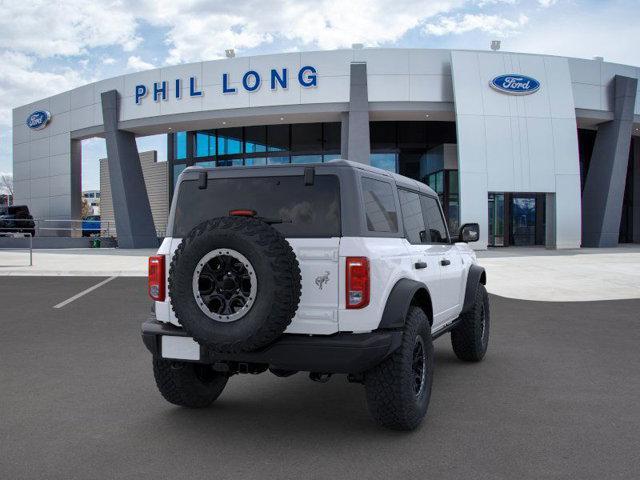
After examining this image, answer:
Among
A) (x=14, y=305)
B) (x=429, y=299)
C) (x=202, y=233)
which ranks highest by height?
(x=202, y=233)

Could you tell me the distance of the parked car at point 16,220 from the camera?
3347 cm

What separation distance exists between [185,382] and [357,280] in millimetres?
1689

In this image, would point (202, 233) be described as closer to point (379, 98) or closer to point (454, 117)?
point (379, 98)

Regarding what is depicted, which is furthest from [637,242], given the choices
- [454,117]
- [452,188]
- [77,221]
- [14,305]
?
[14,305]

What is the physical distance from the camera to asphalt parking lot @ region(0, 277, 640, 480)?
11.7 ft

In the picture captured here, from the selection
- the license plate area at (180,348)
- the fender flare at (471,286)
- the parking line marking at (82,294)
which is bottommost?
the parking line marking at (82,294)

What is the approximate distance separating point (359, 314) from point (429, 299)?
3.64 feet

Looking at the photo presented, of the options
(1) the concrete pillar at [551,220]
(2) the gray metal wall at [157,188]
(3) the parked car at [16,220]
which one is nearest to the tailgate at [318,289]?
(1) the concrete pillar at [551,220]

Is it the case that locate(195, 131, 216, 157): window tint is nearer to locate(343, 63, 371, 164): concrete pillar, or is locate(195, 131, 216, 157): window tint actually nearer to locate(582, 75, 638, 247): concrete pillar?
locate(343, 63, 371, 164): concrete pillar

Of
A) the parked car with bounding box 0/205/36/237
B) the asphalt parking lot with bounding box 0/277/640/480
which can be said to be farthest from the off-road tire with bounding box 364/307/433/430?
the parked car with bounding box 0/205/36/237

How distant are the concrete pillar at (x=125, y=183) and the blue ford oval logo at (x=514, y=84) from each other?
62.5ft

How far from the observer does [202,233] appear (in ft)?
12.6

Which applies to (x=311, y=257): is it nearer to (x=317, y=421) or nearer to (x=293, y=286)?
(x=293, y=286)

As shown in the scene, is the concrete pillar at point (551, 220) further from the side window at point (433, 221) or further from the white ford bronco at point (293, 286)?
the white ford bronco at point (293, 286)
